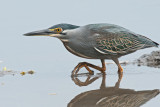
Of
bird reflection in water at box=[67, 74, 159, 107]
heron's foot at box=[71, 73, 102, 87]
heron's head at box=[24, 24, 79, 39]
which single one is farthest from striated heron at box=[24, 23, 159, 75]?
bird reflection in water at box=[67, 74, 159, 107]

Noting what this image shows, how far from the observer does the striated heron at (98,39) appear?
1137 centimetres

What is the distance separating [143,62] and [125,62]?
70 cm

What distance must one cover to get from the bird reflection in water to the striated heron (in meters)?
1.67

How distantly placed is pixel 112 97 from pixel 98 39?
2856 mm

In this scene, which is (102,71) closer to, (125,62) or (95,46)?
(95,46)

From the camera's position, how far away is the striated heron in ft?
37.3

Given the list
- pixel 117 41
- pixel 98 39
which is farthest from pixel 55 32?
pixel 117 41

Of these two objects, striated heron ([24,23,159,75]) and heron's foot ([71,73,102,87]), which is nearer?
heron's foot ([71,73,102,87])

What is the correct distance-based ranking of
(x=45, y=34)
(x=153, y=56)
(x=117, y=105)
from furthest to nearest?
1. (x=153, y=56)
2. (x=45, y=34)
3. (x=117, y=105)

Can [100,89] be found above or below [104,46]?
below

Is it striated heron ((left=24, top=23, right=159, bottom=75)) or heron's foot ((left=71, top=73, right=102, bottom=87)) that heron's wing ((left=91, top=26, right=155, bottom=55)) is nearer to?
striated heron ((left=24, top=23, right=159, bottom=75))

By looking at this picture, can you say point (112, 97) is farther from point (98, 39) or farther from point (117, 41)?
point (117, 41)

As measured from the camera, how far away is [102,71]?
12.5m

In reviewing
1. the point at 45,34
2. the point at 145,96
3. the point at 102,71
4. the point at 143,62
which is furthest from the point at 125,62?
the point at 145,96
